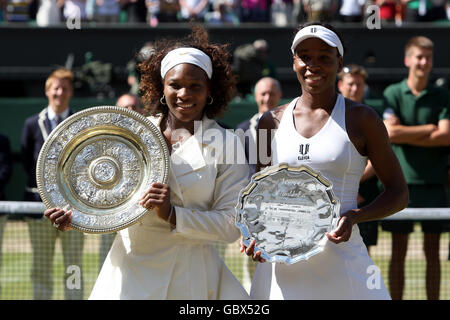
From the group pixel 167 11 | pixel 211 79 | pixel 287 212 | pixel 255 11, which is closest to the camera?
pixel 287 212

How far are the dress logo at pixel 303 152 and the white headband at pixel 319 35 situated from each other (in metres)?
0.43

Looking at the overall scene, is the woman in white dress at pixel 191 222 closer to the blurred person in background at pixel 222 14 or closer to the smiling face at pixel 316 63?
the smiling face at pixel 316 63

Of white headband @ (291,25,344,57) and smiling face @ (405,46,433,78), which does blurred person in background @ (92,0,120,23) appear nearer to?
smiling face @ (405,46,433,78)

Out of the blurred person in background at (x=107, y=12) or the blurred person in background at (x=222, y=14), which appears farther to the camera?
the blurred person in background at (x=222, y=14)

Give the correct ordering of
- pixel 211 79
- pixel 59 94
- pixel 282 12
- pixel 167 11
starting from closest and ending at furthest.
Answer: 1. pixel 211 79
2. pixel 59 94
3. pixel 167 11
4. pixel 282 12

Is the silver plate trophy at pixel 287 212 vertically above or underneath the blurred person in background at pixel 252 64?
underneath

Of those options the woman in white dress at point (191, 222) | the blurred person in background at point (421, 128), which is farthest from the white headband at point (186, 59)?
the blurred person in background at point (421, 128)

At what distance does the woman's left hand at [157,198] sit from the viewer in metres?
3.47

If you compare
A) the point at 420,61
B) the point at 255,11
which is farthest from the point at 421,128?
the point at 255,11

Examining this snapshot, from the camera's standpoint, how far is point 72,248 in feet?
21.6

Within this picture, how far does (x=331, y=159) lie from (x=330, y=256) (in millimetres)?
407

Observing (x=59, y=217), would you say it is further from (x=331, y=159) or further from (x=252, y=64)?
(x=252, y=64)

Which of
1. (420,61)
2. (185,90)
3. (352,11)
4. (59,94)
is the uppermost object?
(352,11)

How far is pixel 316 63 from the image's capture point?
3.52m
